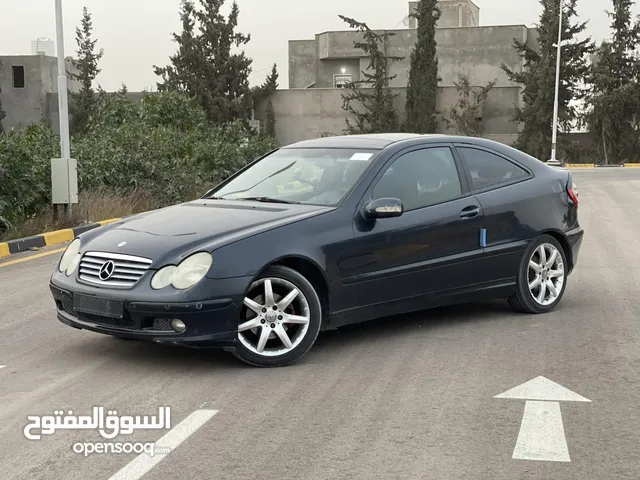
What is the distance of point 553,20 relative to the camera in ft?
171

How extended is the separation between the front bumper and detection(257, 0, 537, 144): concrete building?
4594cm

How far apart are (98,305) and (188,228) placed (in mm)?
803

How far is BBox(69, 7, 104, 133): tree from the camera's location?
54.3m

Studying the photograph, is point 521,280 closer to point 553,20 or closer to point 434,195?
point 434,195

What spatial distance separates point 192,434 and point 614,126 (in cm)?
4926

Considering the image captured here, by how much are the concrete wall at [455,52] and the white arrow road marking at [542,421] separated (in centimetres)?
5292

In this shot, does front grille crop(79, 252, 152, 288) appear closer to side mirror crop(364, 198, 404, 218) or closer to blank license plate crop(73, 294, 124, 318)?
blank license plate crop(73, 294, 124, 318)

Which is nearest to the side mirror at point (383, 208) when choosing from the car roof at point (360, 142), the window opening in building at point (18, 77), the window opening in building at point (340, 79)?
the car roof at point (360, 142)

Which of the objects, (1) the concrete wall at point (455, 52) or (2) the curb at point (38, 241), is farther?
(1) the concrete wall at point (455, 52)

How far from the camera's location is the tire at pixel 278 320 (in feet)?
20.0
